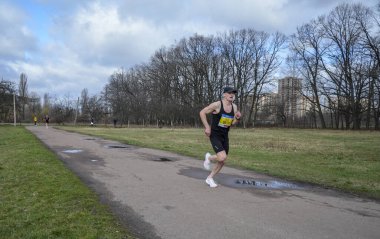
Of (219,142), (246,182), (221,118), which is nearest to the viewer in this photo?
(221,118)

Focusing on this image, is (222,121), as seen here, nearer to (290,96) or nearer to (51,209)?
(51,209)

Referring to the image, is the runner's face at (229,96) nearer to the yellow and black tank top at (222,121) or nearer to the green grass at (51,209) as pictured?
the yellow and black tank top at (222,121)

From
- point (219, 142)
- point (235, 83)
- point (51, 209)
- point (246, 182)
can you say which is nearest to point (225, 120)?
point (219, 142)

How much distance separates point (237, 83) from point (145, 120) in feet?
69.1

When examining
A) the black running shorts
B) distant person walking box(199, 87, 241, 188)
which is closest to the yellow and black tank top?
distant person walking box(199, 87, 241, 188)

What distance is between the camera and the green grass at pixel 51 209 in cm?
529

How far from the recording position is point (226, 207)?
22.5 feet

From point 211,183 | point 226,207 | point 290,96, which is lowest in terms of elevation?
point 226,207

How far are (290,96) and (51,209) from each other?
78.1 meters

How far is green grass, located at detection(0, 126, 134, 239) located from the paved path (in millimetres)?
333

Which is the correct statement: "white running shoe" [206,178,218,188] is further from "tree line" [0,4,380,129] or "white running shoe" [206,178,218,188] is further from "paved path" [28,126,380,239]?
"tree line" [0,4,380,129]

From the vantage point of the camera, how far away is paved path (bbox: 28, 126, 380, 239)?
5.56m

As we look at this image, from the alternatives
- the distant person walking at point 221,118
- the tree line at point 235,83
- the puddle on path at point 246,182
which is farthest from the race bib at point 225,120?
the tree line at point 235,83

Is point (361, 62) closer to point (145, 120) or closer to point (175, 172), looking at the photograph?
point (145, 120)
